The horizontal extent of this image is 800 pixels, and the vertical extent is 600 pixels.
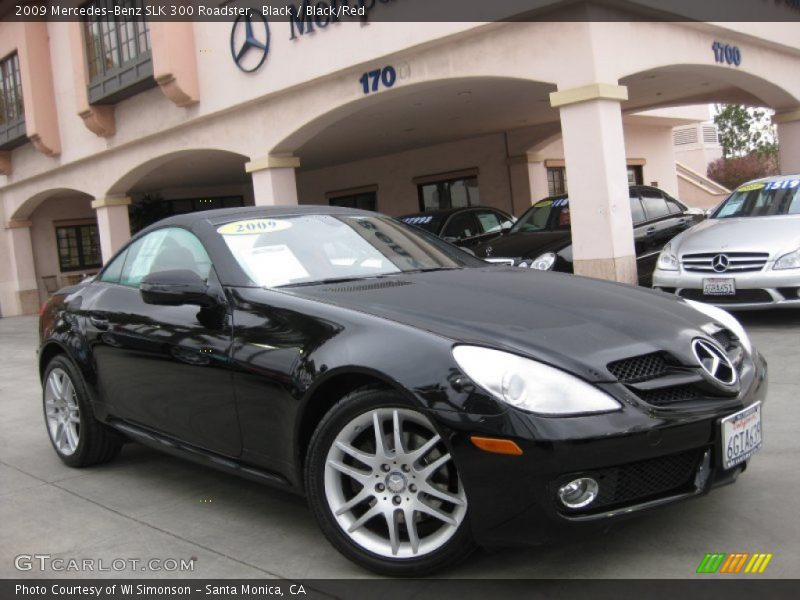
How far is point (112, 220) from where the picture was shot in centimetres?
1761

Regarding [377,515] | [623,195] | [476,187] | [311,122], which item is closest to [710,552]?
[377,515]

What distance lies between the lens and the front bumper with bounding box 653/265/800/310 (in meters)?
7.24

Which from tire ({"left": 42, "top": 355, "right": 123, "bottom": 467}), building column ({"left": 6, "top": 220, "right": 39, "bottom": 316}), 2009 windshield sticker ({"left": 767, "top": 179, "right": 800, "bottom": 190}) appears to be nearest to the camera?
tire ({"left": 42, "top": 355, "right": 123, "bottom": 467})

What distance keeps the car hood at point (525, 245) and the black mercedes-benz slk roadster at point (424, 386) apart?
5388mm

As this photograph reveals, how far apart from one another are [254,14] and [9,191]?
38.8 ft

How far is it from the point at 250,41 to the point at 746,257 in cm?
866

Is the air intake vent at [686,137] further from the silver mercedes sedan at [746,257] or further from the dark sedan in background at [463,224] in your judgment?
the silver mercedes sedan at [746,257]

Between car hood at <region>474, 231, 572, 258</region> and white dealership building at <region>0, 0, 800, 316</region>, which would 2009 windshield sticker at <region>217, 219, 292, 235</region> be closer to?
car hood at <region>474, 231, 572, 258</region>

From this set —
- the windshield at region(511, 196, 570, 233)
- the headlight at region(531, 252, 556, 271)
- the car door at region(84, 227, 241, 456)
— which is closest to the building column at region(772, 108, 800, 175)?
the windshield at region(511, 196, 570, 233)

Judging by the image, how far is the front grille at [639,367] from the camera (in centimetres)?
273

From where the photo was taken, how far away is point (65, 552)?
346 cm

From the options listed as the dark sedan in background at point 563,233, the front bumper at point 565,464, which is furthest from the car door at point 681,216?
the front bumper at point 565,464

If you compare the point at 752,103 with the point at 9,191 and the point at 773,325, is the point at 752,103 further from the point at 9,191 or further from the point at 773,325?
the point at 9,191

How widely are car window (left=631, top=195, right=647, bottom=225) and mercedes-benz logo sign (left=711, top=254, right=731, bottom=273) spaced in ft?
9.27
